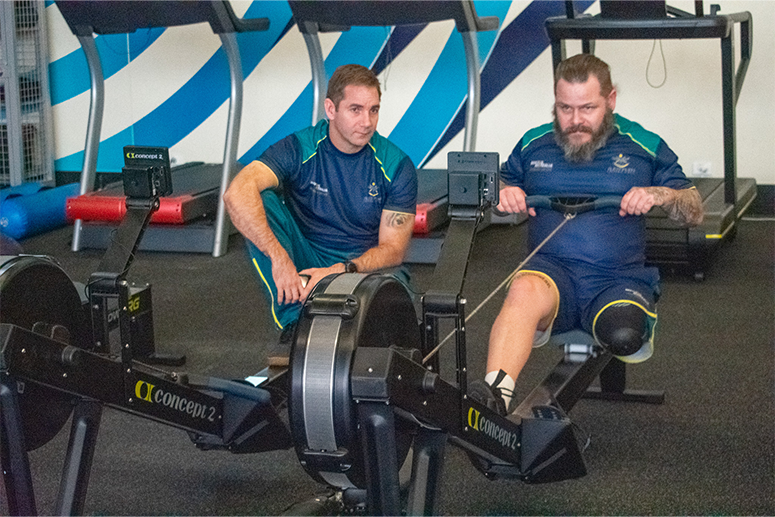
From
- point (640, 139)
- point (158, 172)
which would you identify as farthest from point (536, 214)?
point (158, 172)

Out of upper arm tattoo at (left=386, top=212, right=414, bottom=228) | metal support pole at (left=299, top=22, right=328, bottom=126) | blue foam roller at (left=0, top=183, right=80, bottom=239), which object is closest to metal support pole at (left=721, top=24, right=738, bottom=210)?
metal support pole at (left=299, top=22, right=328, bottom=126)

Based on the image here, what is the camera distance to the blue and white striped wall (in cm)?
590

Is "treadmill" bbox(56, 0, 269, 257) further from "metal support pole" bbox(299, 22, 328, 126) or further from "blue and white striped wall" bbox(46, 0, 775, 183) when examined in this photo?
"blue and white striped wall" bbox(46, 0, 775, 183)

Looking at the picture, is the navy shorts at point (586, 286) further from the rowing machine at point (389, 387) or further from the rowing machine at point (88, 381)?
the rowing machine at point (88, 381)

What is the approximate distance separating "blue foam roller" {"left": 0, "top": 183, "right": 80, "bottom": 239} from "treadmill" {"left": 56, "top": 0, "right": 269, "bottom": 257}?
335 mm

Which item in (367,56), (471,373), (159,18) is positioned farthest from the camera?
(367,56)

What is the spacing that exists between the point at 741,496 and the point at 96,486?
1.69 meters

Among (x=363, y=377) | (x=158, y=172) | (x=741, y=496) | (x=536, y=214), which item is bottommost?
(x=741, y=496)

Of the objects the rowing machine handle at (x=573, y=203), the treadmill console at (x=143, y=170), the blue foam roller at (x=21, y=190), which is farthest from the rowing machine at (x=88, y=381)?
Answer: the blue foam roller at (x=21, y=190)

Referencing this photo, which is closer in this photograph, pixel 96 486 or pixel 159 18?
pixel 96 486

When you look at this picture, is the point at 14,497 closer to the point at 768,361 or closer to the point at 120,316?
the point at 120,316

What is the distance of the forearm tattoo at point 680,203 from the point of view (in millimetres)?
2463

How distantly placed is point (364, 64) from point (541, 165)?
367 centimetres

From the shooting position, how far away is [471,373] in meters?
3.36
